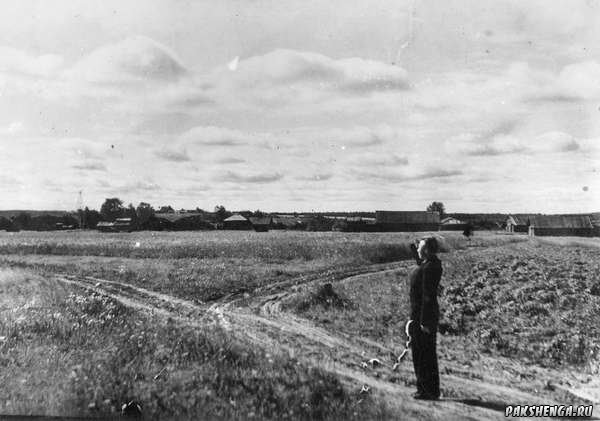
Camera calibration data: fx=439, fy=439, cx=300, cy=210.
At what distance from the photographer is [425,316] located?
639 cm

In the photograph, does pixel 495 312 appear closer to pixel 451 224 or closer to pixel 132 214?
pixel 451 224

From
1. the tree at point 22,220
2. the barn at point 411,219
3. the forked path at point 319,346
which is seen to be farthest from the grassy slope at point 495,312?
the tree at point 22,220

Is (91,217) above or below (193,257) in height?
above

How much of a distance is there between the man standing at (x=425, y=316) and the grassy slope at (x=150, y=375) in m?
0.91

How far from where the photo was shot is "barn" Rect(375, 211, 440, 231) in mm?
9688

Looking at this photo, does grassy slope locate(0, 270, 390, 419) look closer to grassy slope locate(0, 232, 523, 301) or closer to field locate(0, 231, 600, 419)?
field locate(0, 231, 600, 419)

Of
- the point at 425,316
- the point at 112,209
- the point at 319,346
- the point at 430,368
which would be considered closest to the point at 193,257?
the point at 112,209

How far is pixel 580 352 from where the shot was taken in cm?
777

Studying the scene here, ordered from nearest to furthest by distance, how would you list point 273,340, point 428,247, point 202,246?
point 428,247
point 273,340
point 202,246

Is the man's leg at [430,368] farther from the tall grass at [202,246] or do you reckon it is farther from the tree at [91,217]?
the tree at [91,217]

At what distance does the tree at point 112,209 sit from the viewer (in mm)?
11422

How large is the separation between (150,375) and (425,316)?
4.37 metres

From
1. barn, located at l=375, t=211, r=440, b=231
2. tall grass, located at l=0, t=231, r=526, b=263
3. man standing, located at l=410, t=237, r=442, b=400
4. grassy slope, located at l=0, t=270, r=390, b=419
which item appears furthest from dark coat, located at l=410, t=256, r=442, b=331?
tall grass, located at l=0, t=231, r=526, b=263

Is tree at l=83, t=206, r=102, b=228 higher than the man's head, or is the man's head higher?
tree at l=83, t=206, r=102, b=228
